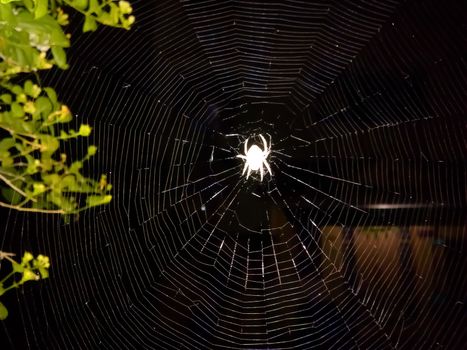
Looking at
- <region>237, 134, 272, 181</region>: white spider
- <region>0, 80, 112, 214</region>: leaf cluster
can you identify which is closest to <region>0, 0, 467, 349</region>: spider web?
<region>237, 134, 272, 181</region>: white spider

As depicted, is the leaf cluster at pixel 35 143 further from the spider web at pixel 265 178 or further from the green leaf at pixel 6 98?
the spider web at pixel 265 178

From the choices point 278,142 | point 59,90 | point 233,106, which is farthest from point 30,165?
point 278,142

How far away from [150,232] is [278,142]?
2.64 ft

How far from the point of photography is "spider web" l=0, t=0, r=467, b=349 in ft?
6.57

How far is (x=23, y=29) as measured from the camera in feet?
3.84

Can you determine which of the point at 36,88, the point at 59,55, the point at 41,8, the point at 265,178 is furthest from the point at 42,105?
the point at 265,178

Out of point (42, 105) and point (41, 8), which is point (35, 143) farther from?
point (41, 8)

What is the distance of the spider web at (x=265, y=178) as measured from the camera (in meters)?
2.00

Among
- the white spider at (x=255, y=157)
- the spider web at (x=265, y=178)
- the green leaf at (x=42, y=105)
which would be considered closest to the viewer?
the green leaf at (x=42, y=105)

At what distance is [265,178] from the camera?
268cm

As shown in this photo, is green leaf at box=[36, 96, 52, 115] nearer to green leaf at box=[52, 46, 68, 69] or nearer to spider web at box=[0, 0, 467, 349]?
green leaf at box=[52, 46, 68, 69]

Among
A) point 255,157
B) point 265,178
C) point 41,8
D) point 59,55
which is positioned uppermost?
point 41,8

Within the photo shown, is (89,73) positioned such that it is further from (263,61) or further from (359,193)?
(359,193)

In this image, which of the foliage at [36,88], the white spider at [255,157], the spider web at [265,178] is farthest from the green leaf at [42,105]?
the white spider at [255,157]
